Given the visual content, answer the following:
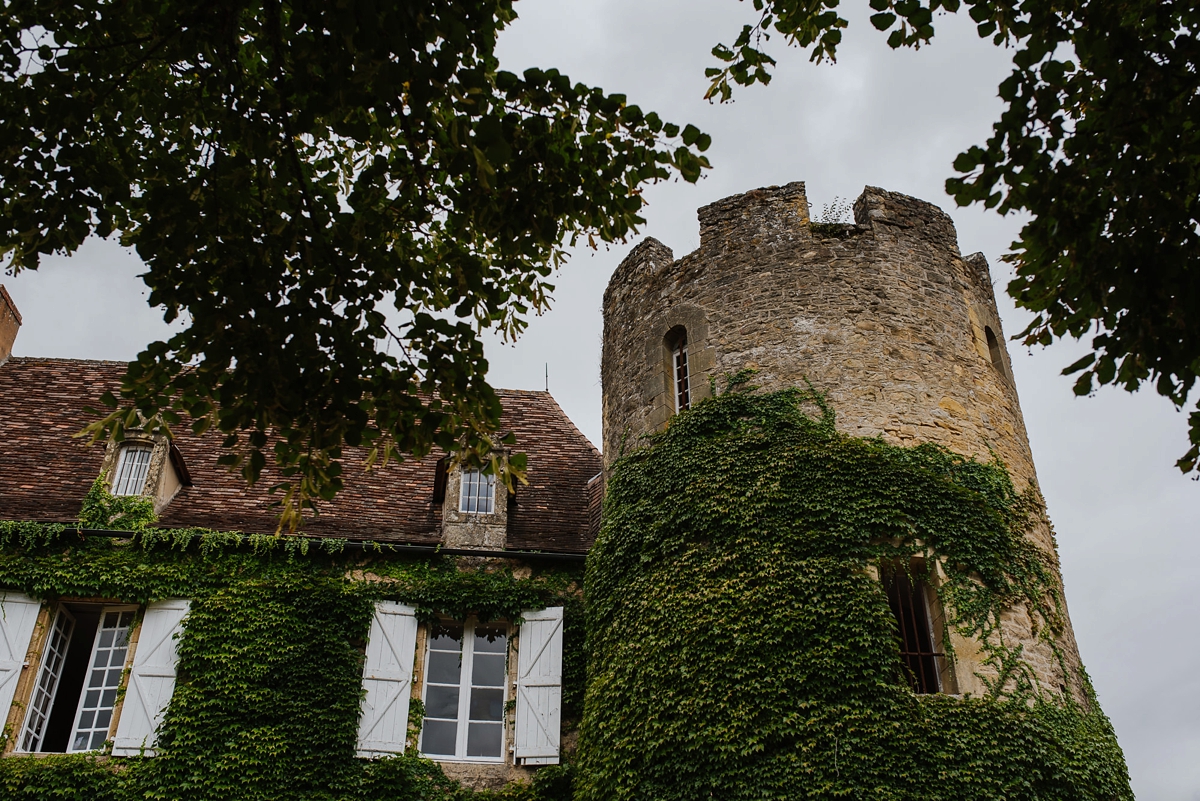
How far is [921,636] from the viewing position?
30.3ft

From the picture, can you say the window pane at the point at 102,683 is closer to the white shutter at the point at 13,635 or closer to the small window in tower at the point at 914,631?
the white shutter at the point at 13,635

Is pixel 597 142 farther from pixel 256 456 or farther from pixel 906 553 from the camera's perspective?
pixel 906 553

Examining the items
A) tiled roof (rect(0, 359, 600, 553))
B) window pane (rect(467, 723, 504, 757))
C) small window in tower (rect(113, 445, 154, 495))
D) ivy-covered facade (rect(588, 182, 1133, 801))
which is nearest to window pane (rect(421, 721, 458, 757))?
window pane (rect(467, 723, 504, 757))

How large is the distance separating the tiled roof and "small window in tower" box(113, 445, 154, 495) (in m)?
0.43

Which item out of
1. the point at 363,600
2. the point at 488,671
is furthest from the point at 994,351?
the point at 363,600

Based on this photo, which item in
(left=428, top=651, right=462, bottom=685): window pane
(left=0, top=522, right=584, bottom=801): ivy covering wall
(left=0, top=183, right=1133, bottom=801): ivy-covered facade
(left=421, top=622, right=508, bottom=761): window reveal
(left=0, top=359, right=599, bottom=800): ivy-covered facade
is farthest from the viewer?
(left=428, top=651, right=462, bottom=685): window pane

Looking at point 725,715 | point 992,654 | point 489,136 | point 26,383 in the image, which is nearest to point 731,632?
point 725,715

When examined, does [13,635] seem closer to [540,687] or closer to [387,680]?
[387,680]

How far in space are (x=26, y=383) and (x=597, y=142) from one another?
39.3ft

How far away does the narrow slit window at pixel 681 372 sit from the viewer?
11.3m

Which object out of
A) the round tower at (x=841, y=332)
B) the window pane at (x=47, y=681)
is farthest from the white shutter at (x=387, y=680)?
the window pane at (x=47, y=681)

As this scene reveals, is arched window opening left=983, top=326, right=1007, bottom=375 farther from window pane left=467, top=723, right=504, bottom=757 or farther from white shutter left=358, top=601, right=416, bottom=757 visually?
white shutter left=358, top=601, right=416, bottom=757

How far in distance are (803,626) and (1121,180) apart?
476 cm

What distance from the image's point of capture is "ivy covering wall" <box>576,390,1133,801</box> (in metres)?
8.11
